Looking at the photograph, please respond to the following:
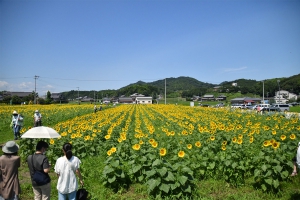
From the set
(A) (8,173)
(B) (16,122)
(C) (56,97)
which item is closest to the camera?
(A) (8,173)

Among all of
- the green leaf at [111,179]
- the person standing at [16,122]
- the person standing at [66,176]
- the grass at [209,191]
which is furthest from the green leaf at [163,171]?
the person standing at [16,122]

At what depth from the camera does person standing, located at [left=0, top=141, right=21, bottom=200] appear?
4.03m

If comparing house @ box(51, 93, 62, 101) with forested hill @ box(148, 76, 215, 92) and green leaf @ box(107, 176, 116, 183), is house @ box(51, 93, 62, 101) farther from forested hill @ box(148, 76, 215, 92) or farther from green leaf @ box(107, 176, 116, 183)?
green leaf @ box(107, 176, 116, 183)

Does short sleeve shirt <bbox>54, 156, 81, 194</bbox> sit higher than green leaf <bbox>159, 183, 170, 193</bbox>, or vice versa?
short sleeve shirt <bbox>54, 156, 81, 194</bbox>

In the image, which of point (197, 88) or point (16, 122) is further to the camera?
point (197, 88)

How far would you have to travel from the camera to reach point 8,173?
4.04 metres

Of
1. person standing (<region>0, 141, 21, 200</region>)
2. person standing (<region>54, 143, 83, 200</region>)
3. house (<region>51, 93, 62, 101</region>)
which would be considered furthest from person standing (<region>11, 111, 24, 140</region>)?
house (<region>51, 93, 62, 101</region>)

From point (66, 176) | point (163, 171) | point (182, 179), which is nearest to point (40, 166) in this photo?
point (66, 176)

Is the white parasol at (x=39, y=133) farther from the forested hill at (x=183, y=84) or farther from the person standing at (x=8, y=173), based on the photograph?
the forested hill at (x=183, y=84)

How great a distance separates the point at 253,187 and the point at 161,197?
2.36 m

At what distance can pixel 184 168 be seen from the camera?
491cm

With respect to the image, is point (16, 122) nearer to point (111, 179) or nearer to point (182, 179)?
point (111, 179)

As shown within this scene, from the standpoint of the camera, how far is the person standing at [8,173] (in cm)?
403

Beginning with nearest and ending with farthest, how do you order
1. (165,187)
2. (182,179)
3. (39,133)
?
(165,187), (182,179), (39,133)
